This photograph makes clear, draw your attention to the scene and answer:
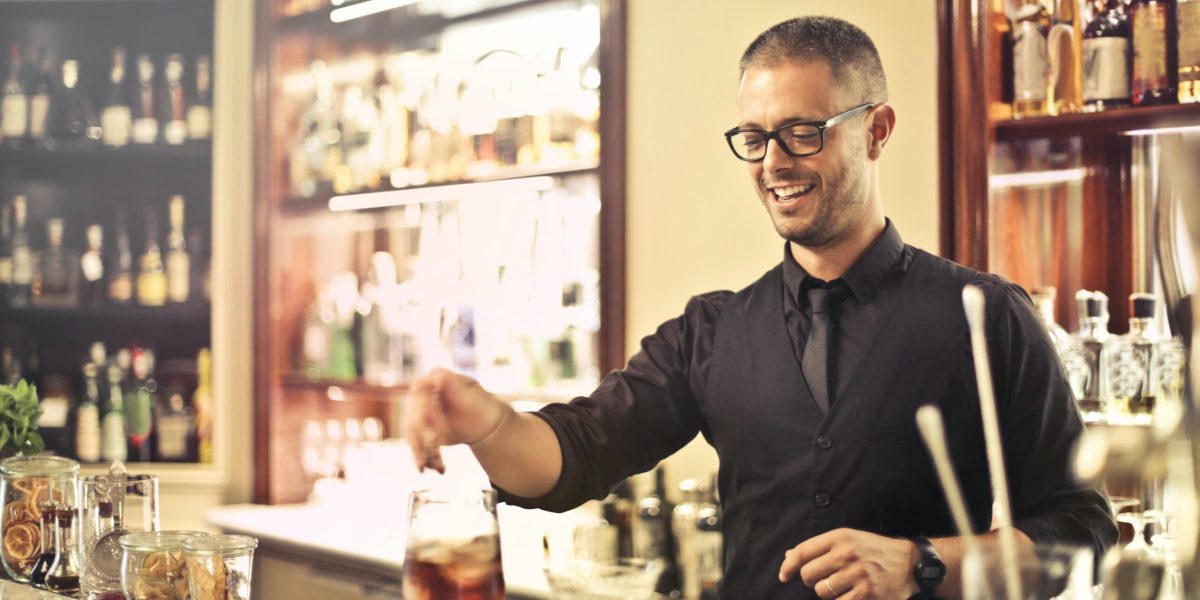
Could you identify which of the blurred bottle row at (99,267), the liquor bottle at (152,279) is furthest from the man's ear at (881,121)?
the liquor bottle at (152,279)

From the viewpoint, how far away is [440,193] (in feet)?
10.9

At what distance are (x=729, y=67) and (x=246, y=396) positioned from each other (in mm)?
1971

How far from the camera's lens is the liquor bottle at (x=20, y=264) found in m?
3.86

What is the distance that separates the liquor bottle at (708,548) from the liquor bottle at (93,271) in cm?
238

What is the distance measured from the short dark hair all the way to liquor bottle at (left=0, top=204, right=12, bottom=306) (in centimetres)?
304

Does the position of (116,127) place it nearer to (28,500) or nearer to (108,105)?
(108,105)

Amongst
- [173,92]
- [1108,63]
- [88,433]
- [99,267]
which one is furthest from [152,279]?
[1108,63]

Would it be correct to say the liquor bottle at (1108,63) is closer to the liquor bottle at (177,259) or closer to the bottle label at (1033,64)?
the bottle label at (1033,64)

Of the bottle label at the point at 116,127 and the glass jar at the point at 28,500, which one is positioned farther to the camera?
the bottle label at the point at 116,127

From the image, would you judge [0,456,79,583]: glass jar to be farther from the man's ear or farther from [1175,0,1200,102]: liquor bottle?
[1175,0,1200,102]: liquor bottle

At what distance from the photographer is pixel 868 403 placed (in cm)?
168

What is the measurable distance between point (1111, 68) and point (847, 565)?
51.9 inches

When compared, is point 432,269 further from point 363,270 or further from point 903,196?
point 903,196

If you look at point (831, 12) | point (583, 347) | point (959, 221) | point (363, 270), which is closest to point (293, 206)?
point (363, 270)
